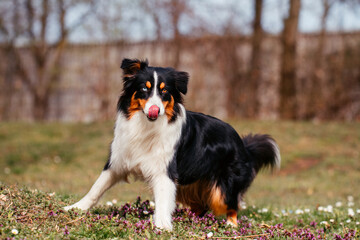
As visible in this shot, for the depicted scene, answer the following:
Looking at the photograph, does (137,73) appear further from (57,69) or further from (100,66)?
(57,69)

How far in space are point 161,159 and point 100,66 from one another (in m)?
11.8

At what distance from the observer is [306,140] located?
38.4 feet

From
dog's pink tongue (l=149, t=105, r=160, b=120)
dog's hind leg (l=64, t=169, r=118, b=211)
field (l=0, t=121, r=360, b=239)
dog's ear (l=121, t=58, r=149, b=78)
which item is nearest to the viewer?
dog's pink tongue (l=149, t=105, r=160, b=120)

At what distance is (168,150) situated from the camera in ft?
13.6

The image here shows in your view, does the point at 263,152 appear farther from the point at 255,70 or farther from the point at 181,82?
the point at 255,70

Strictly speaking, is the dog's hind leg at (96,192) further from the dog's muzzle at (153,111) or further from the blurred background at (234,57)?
the blurred background at (234,57)

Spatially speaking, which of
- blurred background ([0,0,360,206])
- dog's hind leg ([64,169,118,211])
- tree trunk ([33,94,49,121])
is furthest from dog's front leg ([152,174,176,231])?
tree trunk ([33,94,49,121])

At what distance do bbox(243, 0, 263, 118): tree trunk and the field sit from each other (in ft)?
6.01

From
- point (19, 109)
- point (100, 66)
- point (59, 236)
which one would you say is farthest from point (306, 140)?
point (19, 109)

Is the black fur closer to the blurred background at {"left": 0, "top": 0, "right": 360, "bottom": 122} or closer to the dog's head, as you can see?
the dog's head

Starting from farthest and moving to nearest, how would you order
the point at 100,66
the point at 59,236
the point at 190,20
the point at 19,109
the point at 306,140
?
the point at 19,109 < the point at 100,66 < the point at 190,20 < the point at 306,140 < the point at 59,236

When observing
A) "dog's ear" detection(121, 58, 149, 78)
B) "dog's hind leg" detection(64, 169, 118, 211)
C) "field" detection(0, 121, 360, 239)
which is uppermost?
"dog's ear" detection(121, 58, 149, 78)

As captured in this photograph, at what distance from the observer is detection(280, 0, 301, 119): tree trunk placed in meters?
13.8

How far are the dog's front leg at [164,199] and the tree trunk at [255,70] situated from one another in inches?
424
